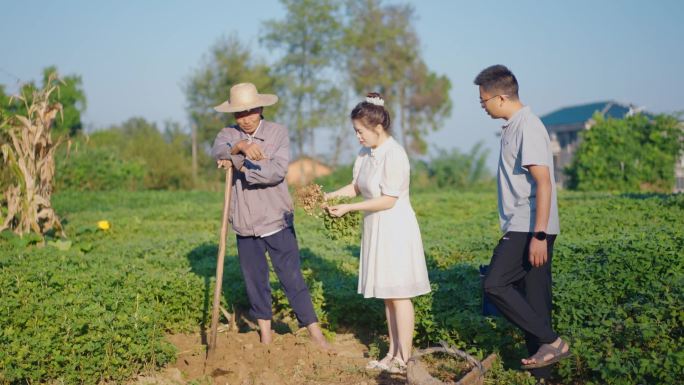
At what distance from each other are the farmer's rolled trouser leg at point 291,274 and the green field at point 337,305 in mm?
638

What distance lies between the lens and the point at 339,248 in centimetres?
927

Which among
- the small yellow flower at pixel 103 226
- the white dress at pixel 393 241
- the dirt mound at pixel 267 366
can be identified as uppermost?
the white dress at pixel 393 241

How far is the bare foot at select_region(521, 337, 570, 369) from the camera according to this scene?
4.54 metres

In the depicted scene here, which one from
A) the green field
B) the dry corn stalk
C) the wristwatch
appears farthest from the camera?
the dry corn stalk

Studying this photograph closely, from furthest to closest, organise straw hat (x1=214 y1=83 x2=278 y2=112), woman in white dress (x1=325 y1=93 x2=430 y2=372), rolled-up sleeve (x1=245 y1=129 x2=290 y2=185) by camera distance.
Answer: straw hat (x1=214 y1=83 x2=278 y2=112) < rolled-up sleeve (x1=245 y1=129 x2=290 y2=185) < woman in white dress (x1=325 y1=93 x2=430 y2=372)

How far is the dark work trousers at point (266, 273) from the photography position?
5930 mm

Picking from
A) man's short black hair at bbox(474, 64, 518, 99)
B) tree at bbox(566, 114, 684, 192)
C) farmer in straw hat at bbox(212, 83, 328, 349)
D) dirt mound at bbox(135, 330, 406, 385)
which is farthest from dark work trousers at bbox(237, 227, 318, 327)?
tree at bbox(566, 114, 684, 192)

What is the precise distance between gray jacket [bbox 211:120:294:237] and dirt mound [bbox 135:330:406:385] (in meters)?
0.92

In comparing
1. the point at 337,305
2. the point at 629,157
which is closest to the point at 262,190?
the point at 337,305

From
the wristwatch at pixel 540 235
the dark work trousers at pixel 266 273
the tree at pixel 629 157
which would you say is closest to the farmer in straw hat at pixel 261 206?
the dark work trousers at pixel 266 273

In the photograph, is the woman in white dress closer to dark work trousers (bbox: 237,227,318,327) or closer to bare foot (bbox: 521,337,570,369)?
dark work trousers (bbox: 237,227,318,327)

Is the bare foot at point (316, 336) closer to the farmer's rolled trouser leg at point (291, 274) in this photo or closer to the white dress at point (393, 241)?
the farmer's rolled trouser leg at point (291, 274)

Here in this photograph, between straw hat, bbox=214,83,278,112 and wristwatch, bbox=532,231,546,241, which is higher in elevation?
straw hat, bbox=214,83,278,112

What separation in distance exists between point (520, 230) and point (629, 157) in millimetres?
22600
